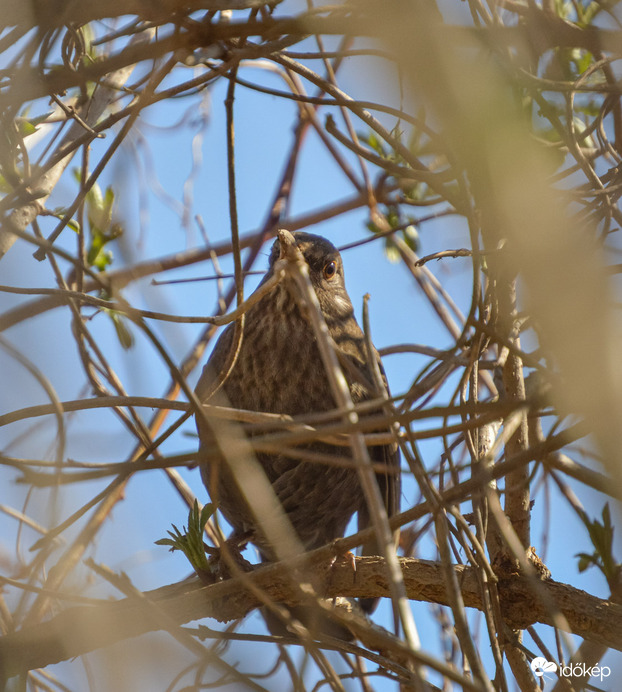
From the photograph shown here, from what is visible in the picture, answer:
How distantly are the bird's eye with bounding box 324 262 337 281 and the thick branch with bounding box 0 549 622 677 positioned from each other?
1.81 metres

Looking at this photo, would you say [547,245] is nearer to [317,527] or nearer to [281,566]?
[281,566]

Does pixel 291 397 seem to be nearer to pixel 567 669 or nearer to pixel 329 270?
pixel 329 270

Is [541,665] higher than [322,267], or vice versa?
[322,267]

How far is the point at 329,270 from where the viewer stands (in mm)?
Result: 4168

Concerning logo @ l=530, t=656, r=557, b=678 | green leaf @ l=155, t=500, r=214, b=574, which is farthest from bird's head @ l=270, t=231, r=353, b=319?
logo @ l=530, t=656, r=557, b=678

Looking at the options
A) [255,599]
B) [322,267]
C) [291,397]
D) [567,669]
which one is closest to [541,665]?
[567,669]

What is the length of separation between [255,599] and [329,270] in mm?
1942

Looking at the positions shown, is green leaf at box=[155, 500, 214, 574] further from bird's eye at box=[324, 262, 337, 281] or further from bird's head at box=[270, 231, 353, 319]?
bird's eye at box=[324, 262, 337, 281]

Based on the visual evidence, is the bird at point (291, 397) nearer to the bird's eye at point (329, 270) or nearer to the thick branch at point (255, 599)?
the bird's eye at point (329, 270)

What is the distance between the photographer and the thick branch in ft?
7.13

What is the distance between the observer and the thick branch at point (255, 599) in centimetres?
217

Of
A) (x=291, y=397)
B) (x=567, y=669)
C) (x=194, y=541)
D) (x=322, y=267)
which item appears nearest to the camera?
(x=567, y=669)

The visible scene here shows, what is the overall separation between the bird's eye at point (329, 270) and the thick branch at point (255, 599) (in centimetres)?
181

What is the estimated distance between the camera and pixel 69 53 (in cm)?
241
